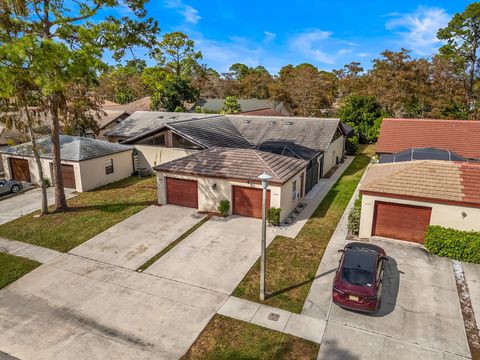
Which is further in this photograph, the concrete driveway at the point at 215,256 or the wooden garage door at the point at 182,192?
the wooden garage door at the point at 182,192

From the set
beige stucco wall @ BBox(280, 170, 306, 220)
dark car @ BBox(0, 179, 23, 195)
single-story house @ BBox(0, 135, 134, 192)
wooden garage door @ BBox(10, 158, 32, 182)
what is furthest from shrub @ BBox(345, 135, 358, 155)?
dark car @ BBox(0, 179, 23, 195)

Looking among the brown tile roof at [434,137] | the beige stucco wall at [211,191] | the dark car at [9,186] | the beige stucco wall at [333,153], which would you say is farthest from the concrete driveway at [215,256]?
the brown tile roof at [434,137]

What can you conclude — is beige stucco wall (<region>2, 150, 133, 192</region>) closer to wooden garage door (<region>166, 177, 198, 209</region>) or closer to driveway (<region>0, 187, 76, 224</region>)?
driveway (<region>0, 187, 76, 224</region>)

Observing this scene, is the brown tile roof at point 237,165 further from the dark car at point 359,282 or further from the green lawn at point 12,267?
→ the green lawn at point 12,267

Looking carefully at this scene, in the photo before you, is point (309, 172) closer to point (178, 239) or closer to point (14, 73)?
point (178, 239)

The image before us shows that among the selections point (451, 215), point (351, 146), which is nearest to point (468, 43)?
→ point (351, 146)
